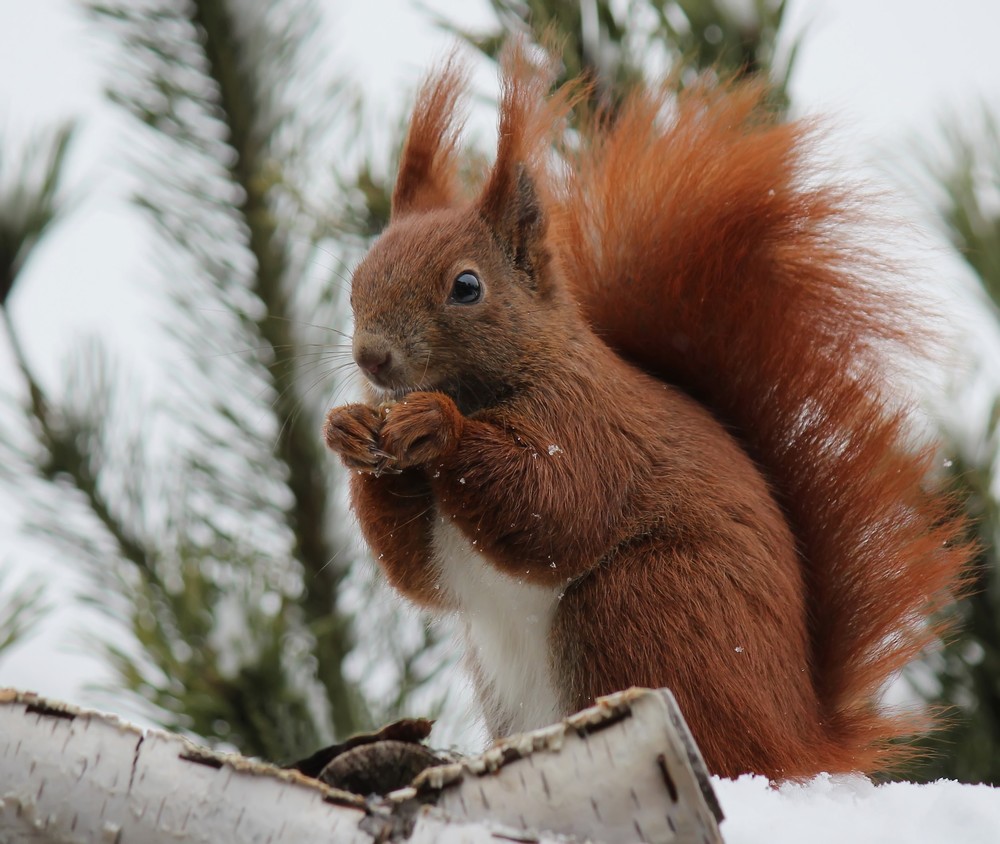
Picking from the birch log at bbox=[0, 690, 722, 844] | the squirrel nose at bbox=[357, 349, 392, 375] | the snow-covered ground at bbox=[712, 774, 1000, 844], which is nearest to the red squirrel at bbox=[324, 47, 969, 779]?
the squirrel nose at bbox=[357, 349, 392, 375]

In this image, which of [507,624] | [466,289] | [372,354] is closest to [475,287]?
[466,289]

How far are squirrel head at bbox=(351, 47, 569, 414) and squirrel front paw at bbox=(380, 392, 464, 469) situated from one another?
79 mm

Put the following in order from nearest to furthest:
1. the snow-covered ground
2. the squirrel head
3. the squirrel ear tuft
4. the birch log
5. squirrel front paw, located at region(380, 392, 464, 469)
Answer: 1. the birch log
2. the snow-covered ground
3. squirrel front paw, located at region(380, 392, 464, 469)
4. the squirrel head
5. the squirrel ear tuft

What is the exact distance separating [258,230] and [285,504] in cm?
34

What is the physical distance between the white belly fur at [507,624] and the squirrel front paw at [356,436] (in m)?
0.11

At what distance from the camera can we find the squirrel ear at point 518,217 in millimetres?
953

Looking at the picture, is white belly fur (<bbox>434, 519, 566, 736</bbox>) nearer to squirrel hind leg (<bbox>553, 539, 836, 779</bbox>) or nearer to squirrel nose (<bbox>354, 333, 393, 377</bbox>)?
squirrel hind leg (<bbox>553, 539, 836, 779</bbox>)

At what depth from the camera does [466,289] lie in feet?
3.01

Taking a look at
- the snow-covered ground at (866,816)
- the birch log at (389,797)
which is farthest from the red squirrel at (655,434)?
the birch log at (389,797)

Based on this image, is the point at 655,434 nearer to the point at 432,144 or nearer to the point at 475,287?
the point at 475,287

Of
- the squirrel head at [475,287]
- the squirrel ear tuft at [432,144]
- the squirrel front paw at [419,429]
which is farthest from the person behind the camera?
the squirrel ear tuft at [432,144]

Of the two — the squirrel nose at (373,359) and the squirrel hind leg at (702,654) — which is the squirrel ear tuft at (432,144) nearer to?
the squirrel nose at (373,359)

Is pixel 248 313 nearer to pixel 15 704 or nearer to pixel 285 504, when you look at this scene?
pixel 285 504

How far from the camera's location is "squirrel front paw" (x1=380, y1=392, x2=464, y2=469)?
78 centimetres
